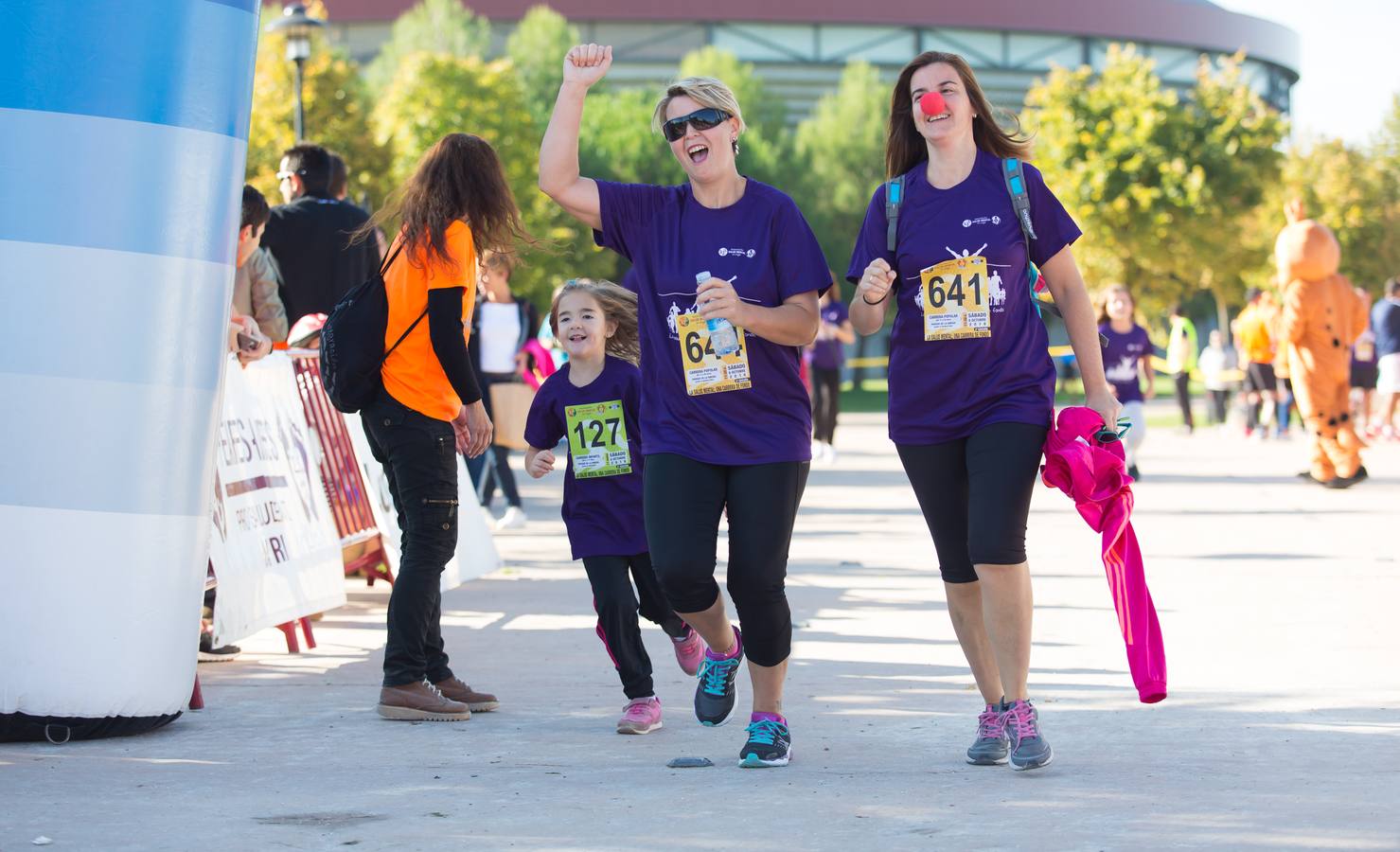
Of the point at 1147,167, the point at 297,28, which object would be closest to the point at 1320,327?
the point at 297,28

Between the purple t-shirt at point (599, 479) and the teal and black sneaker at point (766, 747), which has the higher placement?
the purple t-shirt at point (599, 479)

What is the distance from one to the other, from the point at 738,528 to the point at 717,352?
1.67ft

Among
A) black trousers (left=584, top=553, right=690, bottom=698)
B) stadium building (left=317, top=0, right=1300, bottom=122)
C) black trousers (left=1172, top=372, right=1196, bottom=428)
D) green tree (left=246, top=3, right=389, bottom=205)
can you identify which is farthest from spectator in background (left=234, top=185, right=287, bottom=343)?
stadium building (left=317, top=0, right=1300, bottom=122)

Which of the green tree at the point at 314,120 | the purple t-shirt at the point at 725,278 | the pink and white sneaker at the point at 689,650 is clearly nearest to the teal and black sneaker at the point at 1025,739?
the purple t-shirt at the point at 725,278

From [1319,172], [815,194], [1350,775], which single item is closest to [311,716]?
[1350,775]

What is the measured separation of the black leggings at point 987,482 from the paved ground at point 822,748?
24.7 inches

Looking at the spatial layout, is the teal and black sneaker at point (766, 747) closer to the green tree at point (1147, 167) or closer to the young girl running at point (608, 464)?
the young girl running at point (608, 464)

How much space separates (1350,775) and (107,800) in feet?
10.6

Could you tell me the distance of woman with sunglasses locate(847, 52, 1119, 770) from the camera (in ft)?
16.9

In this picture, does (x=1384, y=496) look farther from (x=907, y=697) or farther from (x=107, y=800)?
(x=107, y=800)

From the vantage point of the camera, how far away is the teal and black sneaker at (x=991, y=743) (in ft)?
17.2

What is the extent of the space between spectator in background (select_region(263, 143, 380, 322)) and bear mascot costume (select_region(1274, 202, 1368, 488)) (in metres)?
9.17

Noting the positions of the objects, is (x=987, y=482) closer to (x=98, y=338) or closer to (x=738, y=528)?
(x=738, y=528)

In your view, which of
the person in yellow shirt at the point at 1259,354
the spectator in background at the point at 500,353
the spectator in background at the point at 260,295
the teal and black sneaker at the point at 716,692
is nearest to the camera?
the teal and black sneaker at the point at 716,692
